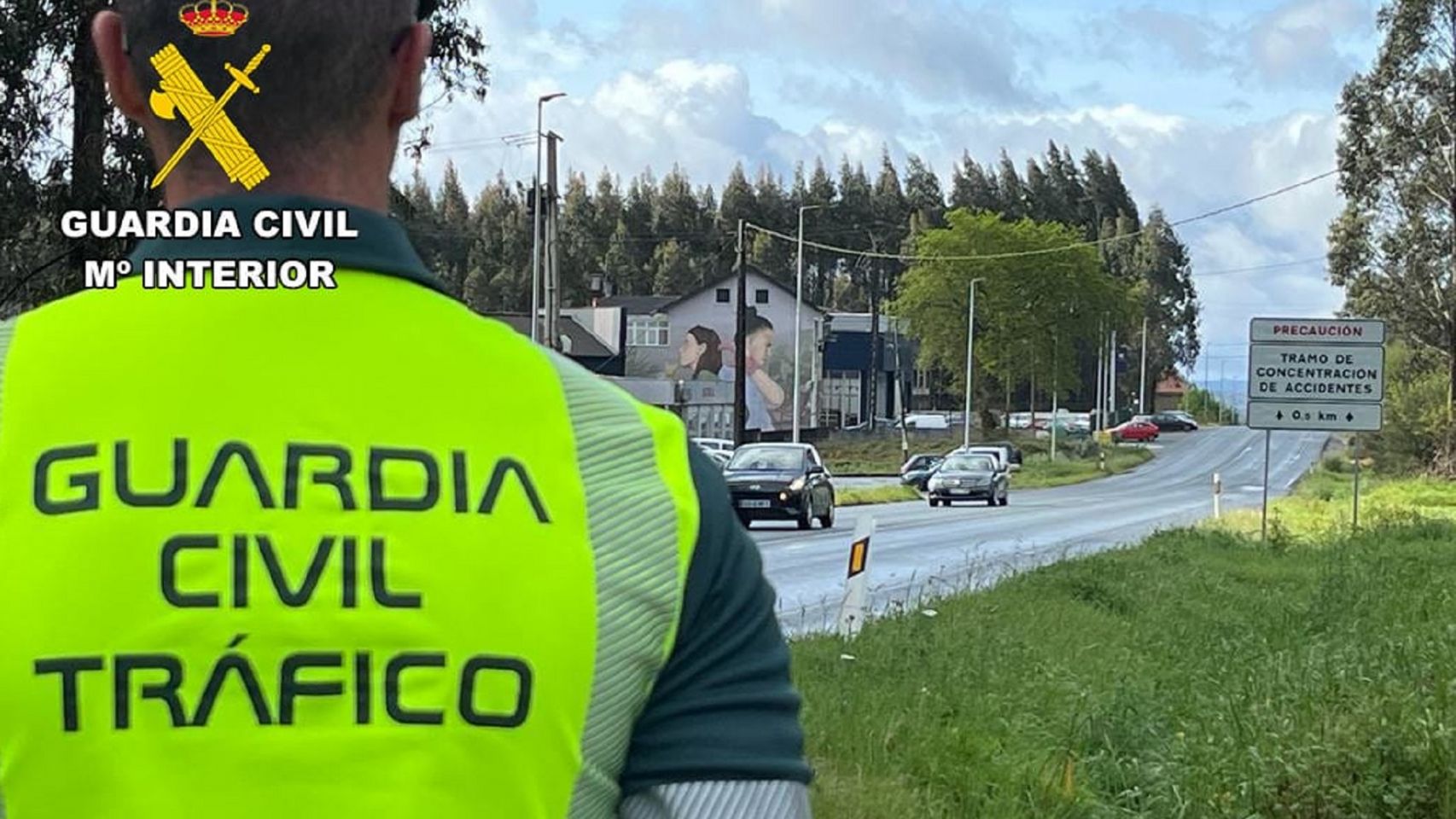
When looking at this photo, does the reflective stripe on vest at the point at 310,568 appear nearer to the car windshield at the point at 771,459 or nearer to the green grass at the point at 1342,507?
the green grass at the point at 1342,507

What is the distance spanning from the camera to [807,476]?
29.9m

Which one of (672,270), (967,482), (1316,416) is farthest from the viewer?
(672,270)

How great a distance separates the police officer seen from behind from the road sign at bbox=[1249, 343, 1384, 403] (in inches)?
914

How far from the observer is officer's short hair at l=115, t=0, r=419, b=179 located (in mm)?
1538

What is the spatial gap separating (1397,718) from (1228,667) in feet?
9.63

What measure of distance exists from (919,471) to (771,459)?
957 inches

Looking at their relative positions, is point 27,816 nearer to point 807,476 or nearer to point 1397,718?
point 1397,718

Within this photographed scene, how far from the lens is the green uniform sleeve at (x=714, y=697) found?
1.56 metres

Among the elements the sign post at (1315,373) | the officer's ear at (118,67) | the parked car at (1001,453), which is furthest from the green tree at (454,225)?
the officer's ear at (118,67)

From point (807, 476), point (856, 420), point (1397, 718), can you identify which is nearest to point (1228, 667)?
point (1397, 718)

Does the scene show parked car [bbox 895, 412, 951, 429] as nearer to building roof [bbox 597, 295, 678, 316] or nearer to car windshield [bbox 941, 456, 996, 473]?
building roof [bbox 597, 295, 678, 316]

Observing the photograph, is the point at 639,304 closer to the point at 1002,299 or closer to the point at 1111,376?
the point at 1002,299

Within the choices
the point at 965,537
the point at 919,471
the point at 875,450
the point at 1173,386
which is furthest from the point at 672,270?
the point at 965,537

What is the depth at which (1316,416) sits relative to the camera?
77.0 feet
